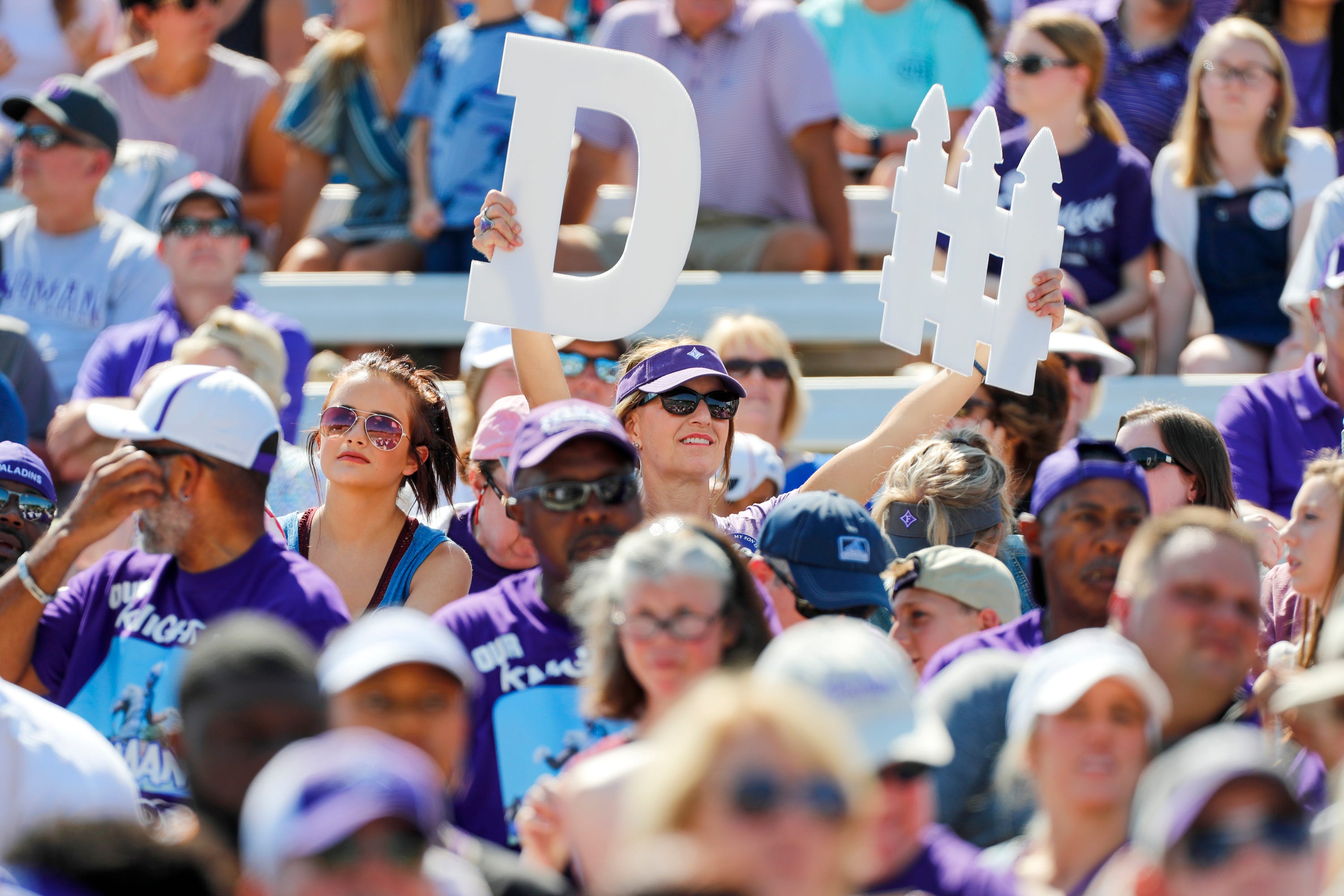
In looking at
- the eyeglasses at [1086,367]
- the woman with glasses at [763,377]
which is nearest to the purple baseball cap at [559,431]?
the woman with glasses at [763,377]

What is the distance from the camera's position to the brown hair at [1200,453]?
4191mm

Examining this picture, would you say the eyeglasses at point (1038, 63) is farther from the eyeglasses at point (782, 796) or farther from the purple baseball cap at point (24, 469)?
the eyeglasses at point (782, 796)

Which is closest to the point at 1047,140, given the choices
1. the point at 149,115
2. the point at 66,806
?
the point at 66,806

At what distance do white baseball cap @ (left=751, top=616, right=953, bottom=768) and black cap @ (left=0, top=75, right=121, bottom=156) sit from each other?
4.67m

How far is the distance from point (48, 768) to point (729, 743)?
1253 mm

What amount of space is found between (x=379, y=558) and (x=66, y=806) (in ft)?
4.69

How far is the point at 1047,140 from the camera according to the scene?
13.7 feet

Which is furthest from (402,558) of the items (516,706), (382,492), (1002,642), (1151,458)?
(1151,458)

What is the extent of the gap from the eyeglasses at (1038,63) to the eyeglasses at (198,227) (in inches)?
113

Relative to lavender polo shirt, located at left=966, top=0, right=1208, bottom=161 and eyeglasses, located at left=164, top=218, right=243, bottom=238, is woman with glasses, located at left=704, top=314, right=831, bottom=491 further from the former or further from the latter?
lavender polo shirt, located at left=966, top=0, right=1208, bottom=161

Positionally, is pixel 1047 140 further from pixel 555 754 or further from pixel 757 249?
pixel 757 249

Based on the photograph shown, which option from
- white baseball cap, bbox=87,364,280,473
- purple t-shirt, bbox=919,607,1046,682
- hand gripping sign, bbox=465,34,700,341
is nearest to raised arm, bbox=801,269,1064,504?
hand gripping sign, bbox=465,34,700,341

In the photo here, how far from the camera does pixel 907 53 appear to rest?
7348 millimetres

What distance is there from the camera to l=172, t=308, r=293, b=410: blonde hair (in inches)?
202
